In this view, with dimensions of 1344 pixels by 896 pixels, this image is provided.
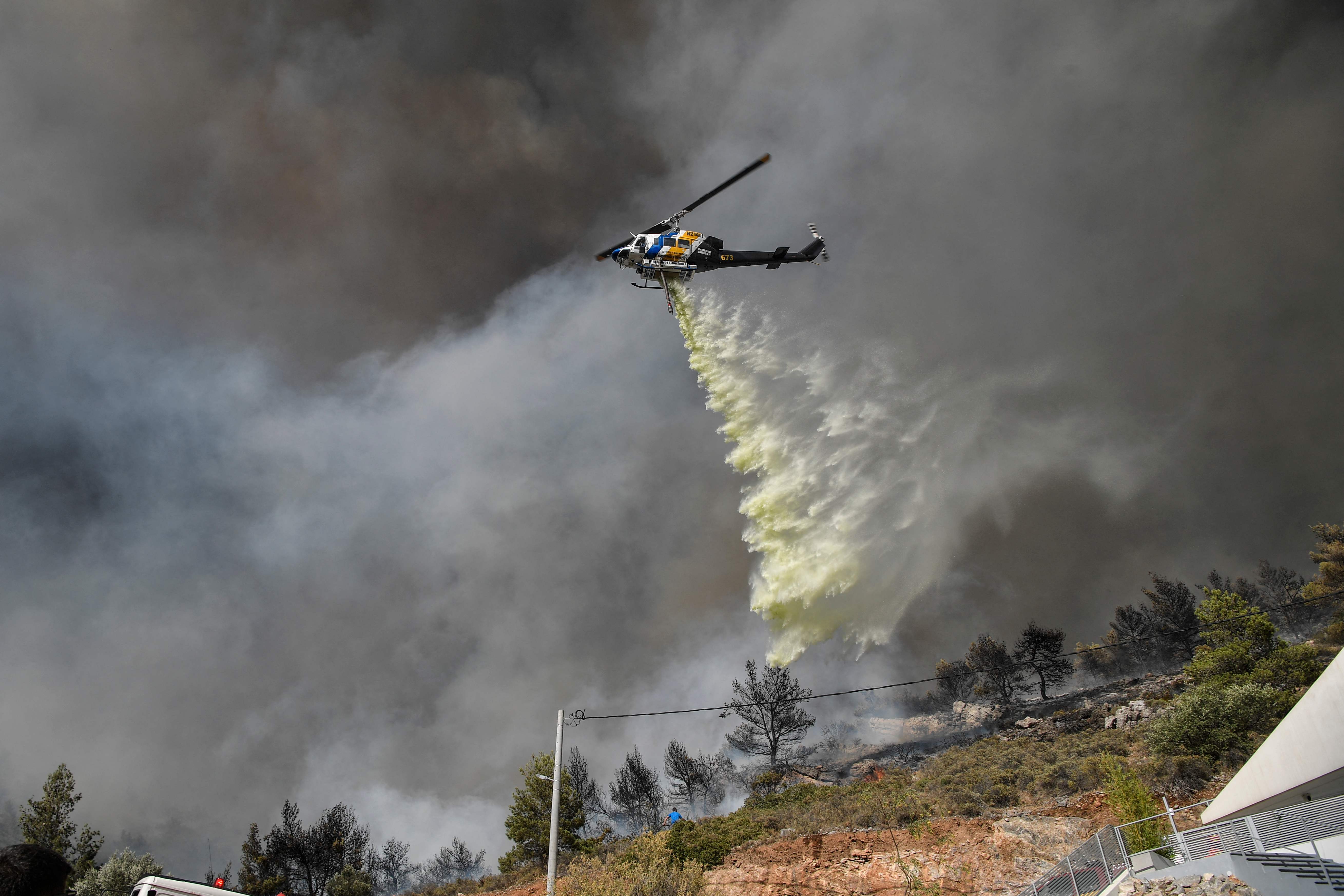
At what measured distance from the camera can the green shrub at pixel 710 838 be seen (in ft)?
90.2

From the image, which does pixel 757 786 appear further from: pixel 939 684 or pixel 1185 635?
pixel 1185 635

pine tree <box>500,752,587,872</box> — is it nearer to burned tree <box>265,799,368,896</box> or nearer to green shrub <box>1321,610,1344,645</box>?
burned tree <box>265,799,368,896</box>

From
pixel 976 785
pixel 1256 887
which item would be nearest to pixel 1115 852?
pixel 1256 887

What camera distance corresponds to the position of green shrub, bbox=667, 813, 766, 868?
27500mm

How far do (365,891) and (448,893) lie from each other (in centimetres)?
1289

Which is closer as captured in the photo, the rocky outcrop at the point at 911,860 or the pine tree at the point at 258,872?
the rocky outcrop at the point at 911,860

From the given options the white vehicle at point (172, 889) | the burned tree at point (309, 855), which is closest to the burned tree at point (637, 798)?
the burned tree at point (309, 855)

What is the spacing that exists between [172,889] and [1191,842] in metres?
A: 21.9

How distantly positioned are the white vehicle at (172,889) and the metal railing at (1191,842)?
695 inches

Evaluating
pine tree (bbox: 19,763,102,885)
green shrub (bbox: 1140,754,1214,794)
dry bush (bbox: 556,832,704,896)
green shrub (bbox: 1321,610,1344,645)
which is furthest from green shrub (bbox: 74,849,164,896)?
green shrub (bbox: 1321,610,1344,645)

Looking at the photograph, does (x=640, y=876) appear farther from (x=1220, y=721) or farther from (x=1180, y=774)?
(x=1220, y=721)

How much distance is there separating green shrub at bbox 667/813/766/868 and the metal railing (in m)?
13.1

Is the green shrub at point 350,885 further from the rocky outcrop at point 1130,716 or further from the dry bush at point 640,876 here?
the rocky outcrop at point 1130,716

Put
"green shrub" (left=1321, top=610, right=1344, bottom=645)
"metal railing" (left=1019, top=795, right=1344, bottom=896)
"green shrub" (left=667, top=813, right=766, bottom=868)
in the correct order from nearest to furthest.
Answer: "metal railing" (left=1019, top=795, right=1344, bottom=896), "green shrub" (left=667, top=813, right=766, bottom=868), "green shrub" (left=1321, top=610, right=1344, bottom=645)
